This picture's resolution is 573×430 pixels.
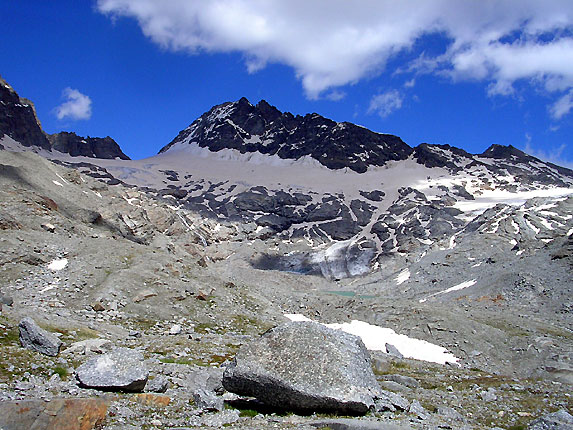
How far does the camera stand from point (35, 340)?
16.8 m

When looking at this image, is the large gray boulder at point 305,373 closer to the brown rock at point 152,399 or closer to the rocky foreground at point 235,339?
the rocky foreground at point 235,339

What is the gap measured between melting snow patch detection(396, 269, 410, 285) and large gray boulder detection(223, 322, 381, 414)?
102m

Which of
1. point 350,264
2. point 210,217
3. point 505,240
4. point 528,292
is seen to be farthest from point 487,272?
point 210,217

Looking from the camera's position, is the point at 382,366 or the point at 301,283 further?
the point at 301,283

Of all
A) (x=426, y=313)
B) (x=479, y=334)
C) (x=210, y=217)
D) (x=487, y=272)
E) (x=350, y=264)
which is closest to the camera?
(x=479, y=334)

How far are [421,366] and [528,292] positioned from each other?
4957 centimetres

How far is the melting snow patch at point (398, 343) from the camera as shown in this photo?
42.1 meters

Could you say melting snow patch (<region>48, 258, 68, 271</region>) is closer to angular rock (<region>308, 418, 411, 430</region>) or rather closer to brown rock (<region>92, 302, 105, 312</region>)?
brown rock (<region>92, 302, 105, 312</region>)

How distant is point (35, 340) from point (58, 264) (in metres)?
24.7

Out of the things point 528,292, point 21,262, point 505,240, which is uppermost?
point 505,240

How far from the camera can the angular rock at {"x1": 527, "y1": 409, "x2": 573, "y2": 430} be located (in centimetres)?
1464

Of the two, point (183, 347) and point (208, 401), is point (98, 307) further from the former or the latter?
point (208, 401)

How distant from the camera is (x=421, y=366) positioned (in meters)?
32.2

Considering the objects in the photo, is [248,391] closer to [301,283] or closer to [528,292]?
[528,292]
